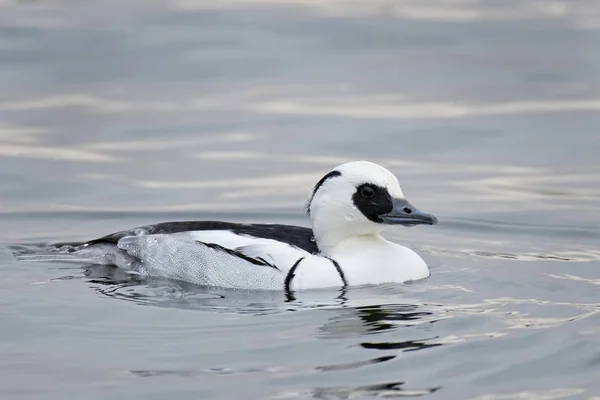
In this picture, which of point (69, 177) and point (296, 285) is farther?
point (69, 177)

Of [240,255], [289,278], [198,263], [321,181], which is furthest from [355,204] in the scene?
[198,263]

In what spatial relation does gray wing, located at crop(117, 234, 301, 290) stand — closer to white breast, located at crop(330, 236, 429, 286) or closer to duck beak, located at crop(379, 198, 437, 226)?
white breast, located at crop(330, 236, 429, 286)

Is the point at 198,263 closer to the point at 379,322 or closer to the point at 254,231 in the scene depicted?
the point at 254,231

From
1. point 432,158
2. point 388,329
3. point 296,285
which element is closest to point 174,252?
point 296,285

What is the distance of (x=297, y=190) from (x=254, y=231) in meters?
3.90

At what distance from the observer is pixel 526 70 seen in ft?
75.1

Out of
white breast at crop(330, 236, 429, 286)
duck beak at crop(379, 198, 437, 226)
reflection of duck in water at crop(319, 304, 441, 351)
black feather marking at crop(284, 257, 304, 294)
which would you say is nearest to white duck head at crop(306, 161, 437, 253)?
duck beak at crop(379, 198, 437, 226)

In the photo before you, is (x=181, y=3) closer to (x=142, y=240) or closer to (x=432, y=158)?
(x=432, y=158)

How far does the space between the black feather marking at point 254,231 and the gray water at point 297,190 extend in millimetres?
636

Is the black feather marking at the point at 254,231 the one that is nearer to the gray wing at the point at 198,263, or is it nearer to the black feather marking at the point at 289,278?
the gray wing at the point at 198,263

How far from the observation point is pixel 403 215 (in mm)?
13336

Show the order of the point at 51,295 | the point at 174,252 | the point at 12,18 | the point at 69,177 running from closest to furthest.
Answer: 1. the point at 51,295
2. the point at 174,252
3. the point at 69,177
4. the point at 12,18

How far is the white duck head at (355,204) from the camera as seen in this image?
43.9 feet

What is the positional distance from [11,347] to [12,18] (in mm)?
15407
